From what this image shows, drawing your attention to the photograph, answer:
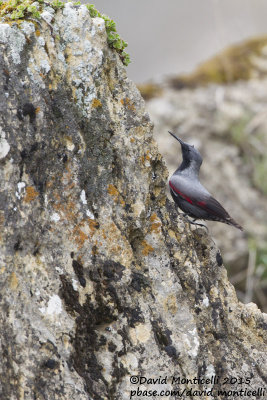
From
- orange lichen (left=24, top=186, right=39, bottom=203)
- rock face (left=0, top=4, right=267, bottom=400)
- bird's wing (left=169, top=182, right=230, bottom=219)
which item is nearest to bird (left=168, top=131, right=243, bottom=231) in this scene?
bird's wing (left=169, top=182, right=230, bottom=219)

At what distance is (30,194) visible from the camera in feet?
14.3

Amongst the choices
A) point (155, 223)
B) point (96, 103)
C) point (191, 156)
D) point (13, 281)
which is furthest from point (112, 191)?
point (191, 156)

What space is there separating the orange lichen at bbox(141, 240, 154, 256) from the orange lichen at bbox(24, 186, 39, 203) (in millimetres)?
1096

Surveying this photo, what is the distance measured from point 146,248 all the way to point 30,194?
1.18 m

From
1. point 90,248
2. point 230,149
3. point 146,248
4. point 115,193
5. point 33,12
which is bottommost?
point 230,149

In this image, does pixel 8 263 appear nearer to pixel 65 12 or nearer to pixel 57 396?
pixel 57 396

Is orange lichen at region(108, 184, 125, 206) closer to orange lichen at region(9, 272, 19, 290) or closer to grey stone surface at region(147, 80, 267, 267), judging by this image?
orange lichen at region(9, 272, 19, 290)

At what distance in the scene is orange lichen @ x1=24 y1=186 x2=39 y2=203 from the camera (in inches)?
171

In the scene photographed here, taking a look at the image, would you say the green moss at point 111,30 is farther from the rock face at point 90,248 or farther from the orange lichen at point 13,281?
the orange lichen at point 13,281

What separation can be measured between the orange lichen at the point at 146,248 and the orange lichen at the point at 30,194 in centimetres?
110

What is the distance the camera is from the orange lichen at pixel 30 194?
4331mm

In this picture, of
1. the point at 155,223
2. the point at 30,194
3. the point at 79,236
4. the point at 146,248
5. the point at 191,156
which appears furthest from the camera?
the point at 191,156

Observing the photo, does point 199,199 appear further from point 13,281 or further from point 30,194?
point 13,281

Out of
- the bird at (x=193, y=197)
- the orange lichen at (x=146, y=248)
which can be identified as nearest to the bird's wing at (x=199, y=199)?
the bird at (x=193, y=197)
